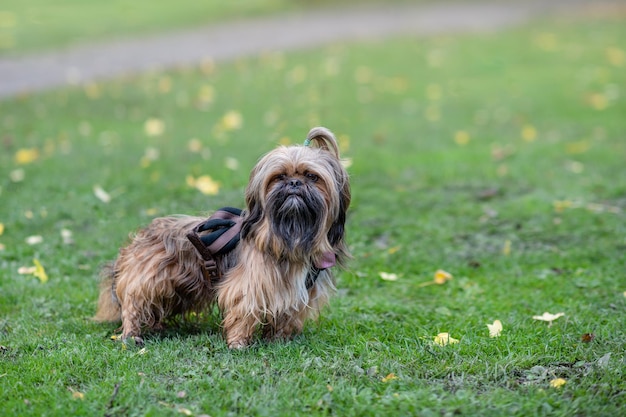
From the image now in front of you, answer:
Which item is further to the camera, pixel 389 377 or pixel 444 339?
pixel 444 339

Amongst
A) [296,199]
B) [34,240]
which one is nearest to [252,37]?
[34,240]

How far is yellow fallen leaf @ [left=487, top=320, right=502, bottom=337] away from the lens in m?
5.35

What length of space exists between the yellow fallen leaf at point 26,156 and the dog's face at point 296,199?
5.51 m

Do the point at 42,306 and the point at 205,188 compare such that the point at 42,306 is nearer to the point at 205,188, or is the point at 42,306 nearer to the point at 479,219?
the point at 205,188

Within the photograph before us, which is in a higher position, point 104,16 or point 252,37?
point 104,16

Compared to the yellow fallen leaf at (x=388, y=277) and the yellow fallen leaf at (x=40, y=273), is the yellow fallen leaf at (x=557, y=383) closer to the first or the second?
the yellow fallen leaf at (x=388, y=277)

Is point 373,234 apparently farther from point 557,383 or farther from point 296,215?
point 557,383

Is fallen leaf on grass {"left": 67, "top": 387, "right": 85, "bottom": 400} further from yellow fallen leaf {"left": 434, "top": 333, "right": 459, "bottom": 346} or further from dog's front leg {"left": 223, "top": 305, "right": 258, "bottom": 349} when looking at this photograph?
yellow fallen leaf {"left": 434, "top": 333, "right": 459, "bottom": 346}

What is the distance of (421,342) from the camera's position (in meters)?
5.22

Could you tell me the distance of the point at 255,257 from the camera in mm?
4957

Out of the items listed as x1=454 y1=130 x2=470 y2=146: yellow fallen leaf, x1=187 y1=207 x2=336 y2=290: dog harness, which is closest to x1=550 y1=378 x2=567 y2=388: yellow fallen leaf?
x1=187 y1=207 x2=336 y2=290: dog harness

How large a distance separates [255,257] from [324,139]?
0.83m

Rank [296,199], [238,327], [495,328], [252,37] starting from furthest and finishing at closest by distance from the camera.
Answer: [252,37]
[495,328]
[238,327]
[296,199]

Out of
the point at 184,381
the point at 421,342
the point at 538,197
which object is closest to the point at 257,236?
the point at 184,381
